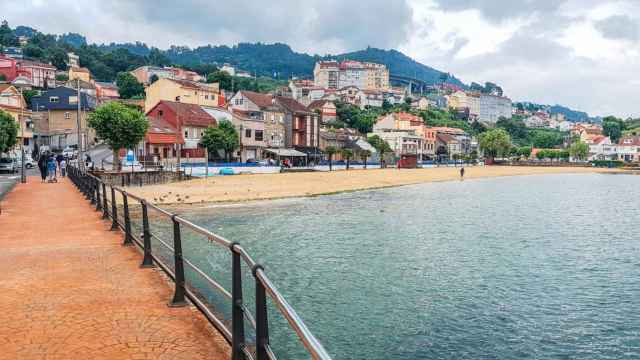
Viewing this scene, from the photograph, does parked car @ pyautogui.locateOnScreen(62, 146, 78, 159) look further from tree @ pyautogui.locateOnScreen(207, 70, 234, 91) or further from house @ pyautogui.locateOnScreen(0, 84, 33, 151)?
tree @ pyautogui.locateOnScreen(207, 70, 234, 91)

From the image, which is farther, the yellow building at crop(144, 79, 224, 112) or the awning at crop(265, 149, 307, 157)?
the awning at crop(265, 149, 307, 157)

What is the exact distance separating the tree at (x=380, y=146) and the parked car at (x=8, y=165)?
64.7m

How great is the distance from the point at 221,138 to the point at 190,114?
20.3ft

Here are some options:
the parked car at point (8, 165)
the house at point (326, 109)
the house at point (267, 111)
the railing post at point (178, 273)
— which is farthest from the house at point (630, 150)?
the railing post at point (178, 273)

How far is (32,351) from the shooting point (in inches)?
244

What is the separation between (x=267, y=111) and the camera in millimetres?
86125

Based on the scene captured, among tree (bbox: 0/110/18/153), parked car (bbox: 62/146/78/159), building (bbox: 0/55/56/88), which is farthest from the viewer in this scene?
building (bbox: 0/55/56/88)

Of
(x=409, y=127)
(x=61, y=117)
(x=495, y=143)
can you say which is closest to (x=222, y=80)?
(x=409, y=127)

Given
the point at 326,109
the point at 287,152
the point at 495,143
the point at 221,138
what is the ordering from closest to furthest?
the point at 221,138
the point at 287,152
the point at 495,143
the point at 326,109

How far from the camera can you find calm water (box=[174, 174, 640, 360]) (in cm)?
1211

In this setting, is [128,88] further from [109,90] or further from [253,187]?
[253,187]

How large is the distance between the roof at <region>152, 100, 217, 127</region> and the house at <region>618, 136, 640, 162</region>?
135420mm

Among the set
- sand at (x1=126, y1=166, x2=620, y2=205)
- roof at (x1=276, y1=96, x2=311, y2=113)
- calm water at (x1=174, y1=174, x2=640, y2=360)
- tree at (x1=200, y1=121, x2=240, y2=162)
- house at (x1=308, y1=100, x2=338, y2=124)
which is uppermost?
house at (x1=308, y1=100, x2=338, y2=124)

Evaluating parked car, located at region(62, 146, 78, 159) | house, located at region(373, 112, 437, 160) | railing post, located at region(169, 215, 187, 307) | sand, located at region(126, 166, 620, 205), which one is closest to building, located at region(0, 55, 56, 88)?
parked car, located at region(62, 146, 78, 159)
